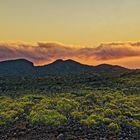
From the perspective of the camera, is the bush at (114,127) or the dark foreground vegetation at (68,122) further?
the bush at (114,127)

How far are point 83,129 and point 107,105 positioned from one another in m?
11.5

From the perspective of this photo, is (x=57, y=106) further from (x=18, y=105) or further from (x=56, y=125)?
(x=56, y=125)

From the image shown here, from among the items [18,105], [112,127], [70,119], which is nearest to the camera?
[112,127]

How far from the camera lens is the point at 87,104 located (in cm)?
4272

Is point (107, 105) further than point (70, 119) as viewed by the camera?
Yes

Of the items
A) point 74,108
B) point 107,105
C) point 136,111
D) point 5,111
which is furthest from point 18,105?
point 136,111

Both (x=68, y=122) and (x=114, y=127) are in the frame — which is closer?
(x=114, y=127)

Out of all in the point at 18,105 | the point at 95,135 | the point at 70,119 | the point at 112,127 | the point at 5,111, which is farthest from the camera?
the point at 18,105

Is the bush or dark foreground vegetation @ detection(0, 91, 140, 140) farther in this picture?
the bush

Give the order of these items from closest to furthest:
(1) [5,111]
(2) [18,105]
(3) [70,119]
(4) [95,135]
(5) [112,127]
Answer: (4) [95,135] < (5) [112,127] < (3) [70,119] < (1) [5,111] < (2) [18,105]

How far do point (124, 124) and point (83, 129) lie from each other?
3894mm

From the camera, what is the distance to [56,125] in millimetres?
30688

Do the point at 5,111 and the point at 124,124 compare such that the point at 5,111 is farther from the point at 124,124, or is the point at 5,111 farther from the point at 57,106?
the point at 124,124

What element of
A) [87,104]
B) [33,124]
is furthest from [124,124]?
[87,104]
